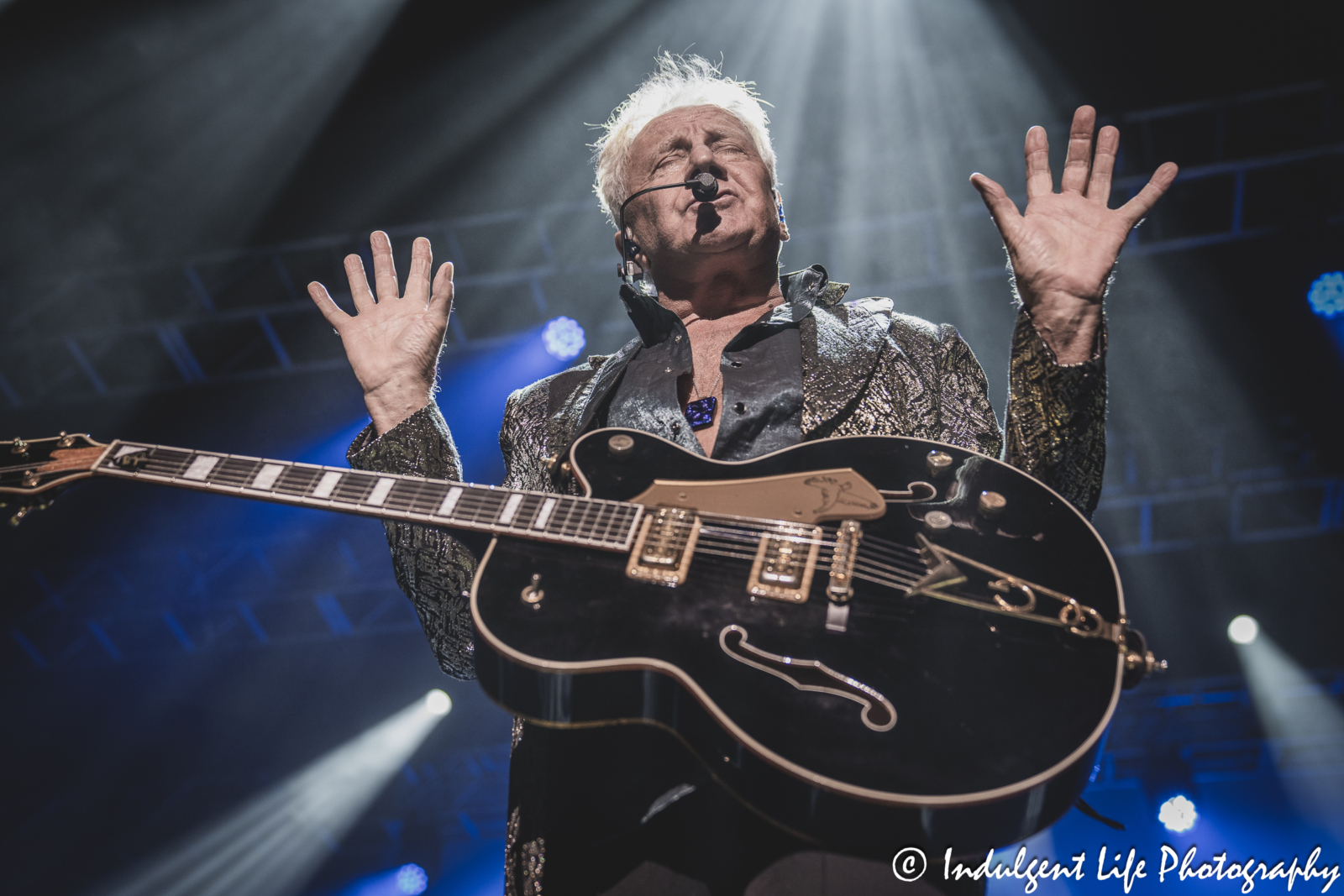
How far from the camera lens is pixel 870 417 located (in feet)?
7.12

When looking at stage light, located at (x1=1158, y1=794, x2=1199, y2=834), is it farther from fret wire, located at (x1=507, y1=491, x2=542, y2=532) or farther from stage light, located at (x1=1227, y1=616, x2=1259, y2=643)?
fret wire, located at (x1=507, y1=491, x2=542, y2=532)

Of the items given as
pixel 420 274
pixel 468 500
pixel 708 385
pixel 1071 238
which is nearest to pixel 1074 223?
pixel 1071 238

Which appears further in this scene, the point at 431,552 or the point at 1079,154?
the point at 431,552

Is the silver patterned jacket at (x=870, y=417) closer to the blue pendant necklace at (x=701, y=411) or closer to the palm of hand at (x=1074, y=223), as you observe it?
the palm of hand at (x=1074, y=223)

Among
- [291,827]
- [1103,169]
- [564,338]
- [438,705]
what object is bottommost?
[291,827]

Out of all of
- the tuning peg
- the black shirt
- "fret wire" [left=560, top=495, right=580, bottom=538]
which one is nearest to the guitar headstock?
the tuning peg

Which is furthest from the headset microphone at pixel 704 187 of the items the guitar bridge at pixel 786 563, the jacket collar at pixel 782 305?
the guitar bridge at pixel 786 563

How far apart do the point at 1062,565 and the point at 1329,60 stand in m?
7.10

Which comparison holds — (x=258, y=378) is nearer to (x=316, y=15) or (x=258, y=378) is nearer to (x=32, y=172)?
(x=32, y=172)

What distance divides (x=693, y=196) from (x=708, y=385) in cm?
73

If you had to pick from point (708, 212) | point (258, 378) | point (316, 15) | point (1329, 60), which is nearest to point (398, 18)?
point (316, 15)

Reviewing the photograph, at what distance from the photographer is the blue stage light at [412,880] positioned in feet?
28.9

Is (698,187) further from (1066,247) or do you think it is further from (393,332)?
(1066,247)

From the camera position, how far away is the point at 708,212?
273cm
